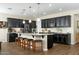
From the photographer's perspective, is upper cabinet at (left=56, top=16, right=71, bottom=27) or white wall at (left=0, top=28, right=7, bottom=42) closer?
white wall at (left=0, top=28, right=7, bottom=42)

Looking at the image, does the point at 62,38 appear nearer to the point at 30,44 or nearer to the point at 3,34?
the point at 30,44

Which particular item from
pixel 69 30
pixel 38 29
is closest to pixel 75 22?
pixel 69 30

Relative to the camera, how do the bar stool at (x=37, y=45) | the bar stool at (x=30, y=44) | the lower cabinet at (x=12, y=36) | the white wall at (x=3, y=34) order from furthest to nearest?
1. the bar stool at (x=30, y=44)
2. the bar stool at (x=37, y=45)
3. the lower cabinet at (x=12, y=36)
4. the white wall at (x=3, y=34)

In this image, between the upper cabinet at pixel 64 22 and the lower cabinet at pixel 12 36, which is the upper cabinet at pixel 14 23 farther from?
the upper cabinet at pixel 64 22

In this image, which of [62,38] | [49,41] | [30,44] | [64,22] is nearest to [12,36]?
[30,44]

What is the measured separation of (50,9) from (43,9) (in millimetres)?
276

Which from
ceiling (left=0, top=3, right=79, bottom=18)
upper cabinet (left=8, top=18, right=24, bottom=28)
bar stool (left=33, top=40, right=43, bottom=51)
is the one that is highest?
ceiling (left=0, top=3, right=79, bottom=18)

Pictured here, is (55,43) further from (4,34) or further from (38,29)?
(4,34)

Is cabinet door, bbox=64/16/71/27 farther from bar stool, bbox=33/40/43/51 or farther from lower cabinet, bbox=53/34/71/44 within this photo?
bar stool, bbox=33/40/43/51

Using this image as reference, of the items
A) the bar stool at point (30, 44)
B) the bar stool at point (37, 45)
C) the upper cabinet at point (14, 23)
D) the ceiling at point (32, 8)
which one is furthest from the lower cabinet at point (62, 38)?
the upper cabinet at point (14, 23)

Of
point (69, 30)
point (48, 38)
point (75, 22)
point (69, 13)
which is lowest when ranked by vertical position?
point (48, 38)

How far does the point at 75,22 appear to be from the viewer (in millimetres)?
5680

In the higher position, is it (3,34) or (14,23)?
(14,23)

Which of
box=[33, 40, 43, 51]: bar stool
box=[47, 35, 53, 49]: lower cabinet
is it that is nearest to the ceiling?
box=[33, 40, 43, 51]: bar stool
